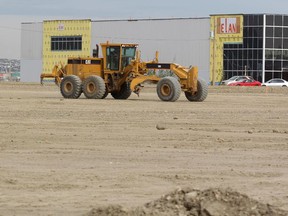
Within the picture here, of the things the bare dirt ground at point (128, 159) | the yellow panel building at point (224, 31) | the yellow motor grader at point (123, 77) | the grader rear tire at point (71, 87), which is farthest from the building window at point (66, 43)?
the bare dirt ground at point (128, 159)

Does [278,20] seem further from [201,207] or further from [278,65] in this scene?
[201,207]

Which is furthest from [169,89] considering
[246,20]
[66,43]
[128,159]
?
[66,43]

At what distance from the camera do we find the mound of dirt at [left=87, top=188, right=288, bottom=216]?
26.1ft

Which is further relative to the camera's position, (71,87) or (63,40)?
(63,40)

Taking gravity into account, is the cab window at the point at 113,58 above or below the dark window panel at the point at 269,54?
below

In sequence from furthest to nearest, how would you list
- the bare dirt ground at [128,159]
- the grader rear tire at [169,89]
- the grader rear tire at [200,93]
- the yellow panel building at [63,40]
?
the yellow panel building at [63,40] → the grader rear tire at [200,93] → the grader rear tire at [169,89] → the bare dirt ground at [128,159]

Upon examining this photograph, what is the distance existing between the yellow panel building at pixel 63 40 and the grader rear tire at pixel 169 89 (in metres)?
81.5

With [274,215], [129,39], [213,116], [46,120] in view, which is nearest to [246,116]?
[213,116]

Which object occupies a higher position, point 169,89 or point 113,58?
point 113,58

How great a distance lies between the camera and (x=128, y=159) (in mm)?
14312

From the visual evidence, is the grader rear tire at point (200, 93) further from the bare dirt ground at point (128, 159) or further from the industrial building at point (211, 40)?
the industrial building at point (211, 40)

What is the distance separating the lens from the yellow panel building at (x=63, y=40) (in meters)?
120

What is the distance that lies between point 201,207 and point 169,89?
2830cm

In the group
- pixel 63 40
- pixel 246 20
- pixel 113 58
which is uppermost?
pixel 246 20
